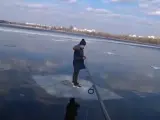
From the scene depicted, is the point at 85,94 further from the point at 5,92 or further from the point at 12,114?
the point at 12,114

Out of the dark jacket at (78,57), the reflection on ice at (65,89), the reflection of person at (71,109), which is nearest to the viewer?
the reflection of person at (71,109)

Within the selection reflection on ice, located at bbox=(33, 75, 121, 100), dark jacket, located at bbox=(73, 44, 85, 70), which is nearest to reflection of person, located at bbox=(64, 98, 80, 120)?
reflection on ice, located at bbox=(33, 75, 121, 100)

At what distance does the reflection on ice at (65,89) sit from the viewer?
1031 cm

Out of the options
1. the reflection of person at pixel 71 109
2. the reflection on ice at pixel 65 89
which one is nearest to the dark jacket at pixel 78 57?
the reflection on ice at pixel 65 89

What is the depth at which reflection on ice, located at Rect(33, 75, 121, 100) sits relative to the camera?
33.8 feet

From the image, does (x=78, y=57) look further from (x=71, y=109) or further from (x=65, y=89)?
(x=71, y=109)

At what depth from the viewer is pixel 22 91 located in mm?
9953

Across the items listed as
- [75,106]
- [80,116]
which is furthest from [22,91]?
[80,116]

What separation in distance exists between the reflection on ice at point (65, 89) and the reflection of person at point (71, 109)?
0.77 metres

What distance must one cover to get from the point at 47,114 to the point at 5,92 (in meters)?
2.23

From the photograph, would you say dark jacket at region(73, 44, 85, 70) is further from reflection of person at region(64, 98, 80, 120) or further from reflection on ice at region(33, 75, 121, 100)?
reflection of person at region(64, 98, 80, 120)

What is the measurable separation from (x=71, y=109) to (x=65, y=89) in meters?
2.46

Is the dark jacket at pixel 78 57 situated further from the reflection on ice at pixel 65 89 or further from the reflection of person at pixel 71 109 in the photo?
the reflection of person at pixel 71 109

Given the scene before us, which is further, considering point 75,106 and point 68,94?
point 68,94
